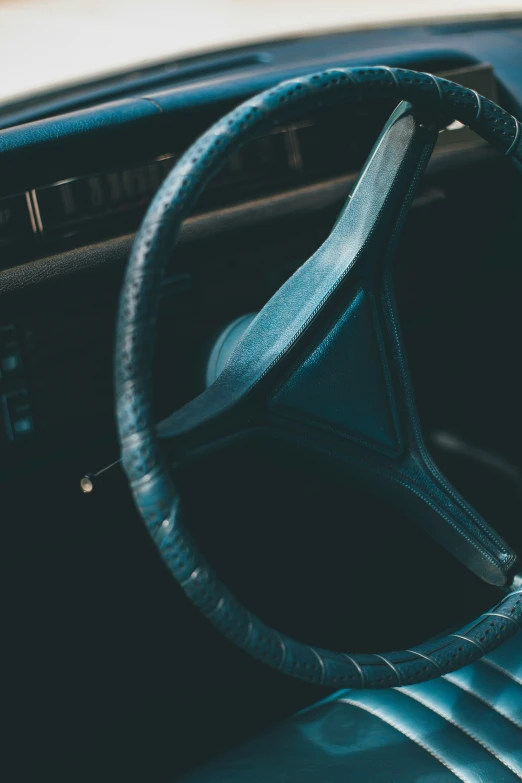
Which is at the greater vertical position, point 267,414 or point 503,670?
point 267,414

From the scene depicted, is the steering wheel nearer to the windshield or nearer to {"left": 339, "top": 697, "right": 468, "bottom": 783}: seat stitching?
{"left": 339, "top": 697, "right": 468, "bottom": 783}: seat stitching

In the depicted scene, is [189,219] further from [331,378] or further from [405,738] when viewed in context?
[405,738]

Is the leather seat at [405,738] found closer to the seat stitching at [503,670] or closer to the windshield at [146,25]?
the seat stitching at [503,670]

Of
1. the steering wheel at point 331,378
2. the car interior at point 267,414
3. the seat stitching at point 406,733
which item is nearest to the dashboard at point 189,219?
the car interior at point 267,414

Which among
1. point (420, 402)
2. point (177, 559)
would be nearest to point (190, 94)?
point (177, 559)

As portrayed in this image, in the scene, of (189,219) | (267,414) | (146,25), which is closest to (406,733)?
(267,414)

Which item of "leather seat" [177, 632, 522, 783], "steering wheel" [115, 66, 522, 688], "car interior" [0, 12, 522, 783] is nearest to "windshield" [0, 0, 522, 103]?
"car interior" [0, 12, 522, 783]

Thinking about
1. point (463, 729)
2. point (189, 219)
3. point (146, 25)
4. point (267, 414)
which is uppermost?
point (146, 25)

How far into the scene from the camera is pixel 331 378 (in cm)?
117

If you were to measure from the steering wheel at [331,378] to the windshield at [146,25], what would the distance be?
2.36ft

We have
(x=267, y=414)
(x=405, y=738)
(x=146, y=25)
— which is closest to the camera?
(x=267, y=414)

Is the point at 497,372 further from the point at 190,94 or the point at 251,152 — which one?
the point at 190,94

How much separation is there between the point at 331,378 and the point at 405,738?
523 millimetres

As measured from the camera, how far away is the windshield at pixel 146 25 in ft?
5.52
